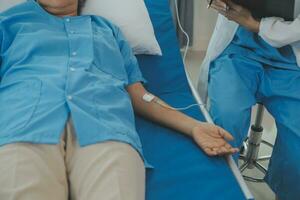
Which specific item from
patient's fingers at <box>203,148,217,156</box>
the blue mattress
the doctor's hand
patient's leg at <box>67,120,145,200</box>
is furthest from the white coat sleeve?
patient's leg at <box>67,120,145,200</box>

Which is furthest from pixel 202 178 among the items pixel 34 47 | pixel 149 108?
pixel 34 47

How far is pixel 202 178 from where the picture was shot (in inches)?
50.6

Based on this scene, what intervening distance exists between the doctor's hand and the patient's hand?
456mm

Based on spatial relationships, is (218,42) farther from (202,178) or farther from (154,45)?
(202,178)

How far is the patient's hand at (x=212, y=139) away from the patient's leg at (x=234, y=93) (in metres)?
0.19

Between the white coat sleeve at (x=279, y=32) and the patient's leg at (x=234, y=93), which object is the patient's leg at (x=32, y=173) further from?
the white coat sleeve at (x=279, y=32)

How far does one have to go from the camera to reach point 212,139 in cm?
136

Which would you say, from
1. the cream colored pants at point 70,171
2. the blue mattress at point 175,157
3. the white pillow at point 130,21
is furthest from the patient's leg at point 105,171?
the white pillow at point 130,21

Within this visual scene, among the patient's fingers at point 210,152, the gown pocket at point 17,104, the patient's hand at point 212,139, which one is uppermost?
the gown pocket at point 17,104

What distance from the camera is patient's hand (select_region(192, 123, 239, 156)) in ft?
4.37

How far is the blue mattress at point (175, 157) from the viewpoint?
1.23 m

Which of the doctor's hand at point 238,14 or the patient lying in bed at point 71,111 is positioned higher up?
the doctor's hand at point 238,14

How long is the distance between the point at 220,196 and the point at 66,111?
52cm

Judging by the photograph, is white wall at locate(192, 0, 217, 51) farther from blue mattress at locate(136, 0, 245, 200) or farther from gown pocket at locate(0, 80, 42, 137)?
gown pocket at locate(0, 80, 42, 137)
